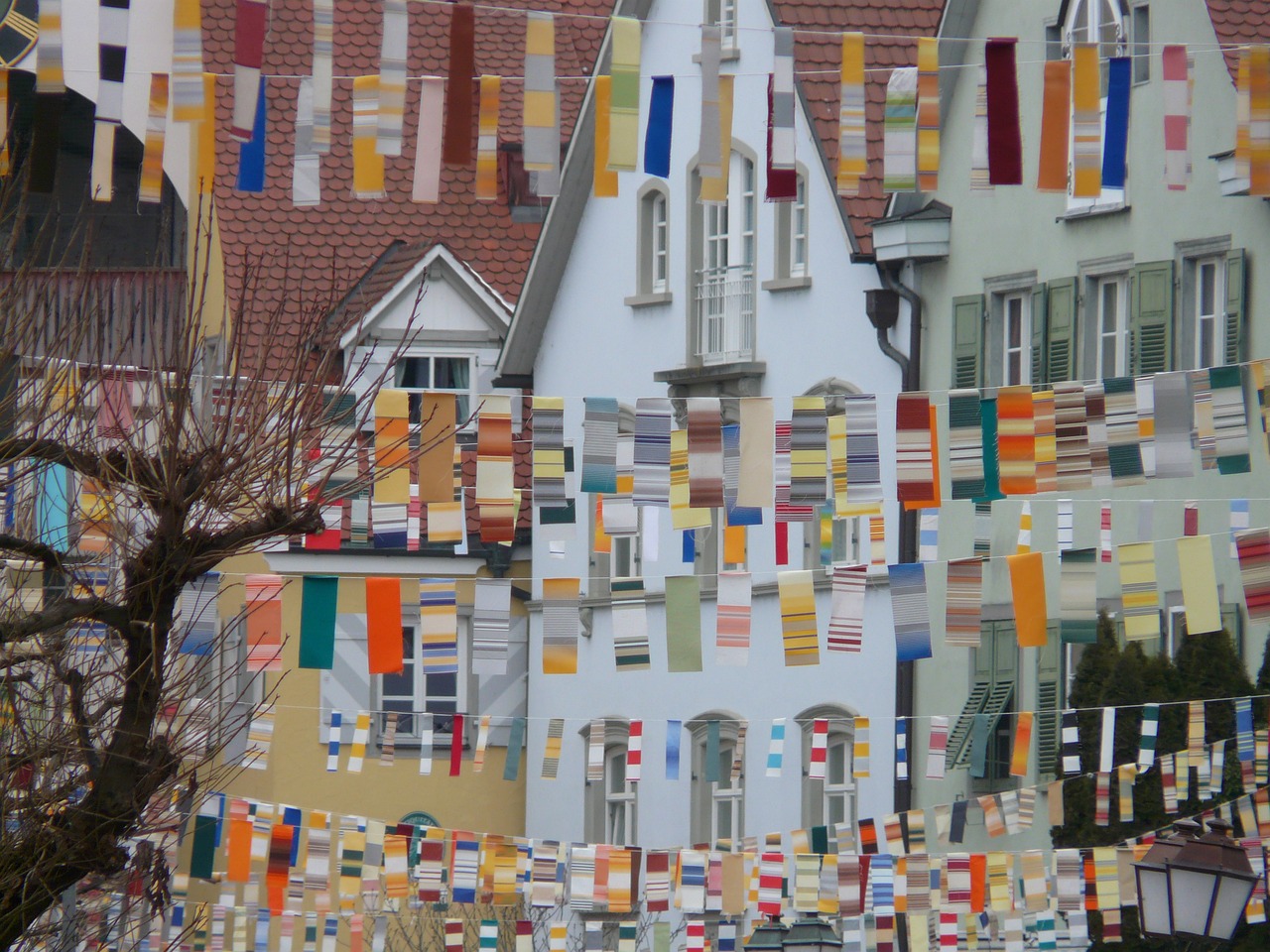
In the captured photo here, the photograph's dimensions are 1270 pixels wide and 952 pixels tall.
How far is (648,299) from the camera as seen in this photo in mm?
29297

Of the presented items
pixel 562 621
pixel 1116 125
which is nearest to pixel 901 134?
pixel 1116 125

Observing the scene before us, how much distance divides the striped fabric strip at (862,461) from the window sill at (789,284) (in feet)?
37.3

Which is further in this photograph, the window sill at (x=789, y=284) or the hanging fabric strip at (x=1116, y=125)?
the window sill at (x=789, y=284)

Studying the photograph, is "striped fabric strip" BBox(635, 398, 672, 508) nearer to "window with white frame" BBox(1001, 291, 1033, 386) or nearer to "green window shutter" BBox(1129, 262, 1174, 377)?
"green window shutter" BBox(1129, 262, 1174, 377)

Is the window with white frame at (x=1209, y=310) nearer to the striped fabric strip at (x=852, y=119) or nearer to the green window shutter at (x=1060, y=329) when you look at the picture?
the green window shutter at (x=1060, y=329)

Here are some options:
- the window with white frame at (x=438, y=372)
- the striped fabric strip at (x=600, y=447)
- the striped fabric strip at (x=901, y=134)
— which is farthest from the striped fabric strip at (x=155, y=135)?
the window with white frame at (x=438, y=372)

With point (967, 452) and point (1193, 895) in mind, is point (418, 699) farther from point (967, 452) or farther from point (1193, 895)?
point (1193, 895)

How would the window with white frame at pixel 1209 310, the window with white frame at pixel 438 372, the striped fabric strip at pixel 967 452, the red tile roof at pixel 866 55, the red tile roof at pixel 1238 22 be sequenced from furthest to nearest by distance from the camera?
the window with white frame at pixel 438 372
the red tile roof at pixel 866 55
the window with white frame at pixel 1209 310
the red tile roof at pixel 1238 22
the striped fabric strip at pixel 967 452

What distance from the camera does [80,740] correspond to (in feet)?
38.2

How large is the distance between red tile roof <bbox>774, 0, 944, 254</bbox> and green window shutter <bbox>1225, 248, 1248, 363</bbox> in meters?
5.30

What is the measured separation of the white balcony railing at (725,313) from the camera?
2780 cm

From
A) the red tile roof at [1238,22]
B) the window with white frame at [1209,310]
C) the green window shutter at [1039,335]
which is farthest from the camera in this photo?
the green window shutter at [1039,335]

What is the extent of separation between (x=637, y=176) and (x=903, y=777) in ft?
28.2

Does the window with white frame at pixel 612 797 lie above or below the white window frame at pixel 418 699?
below
